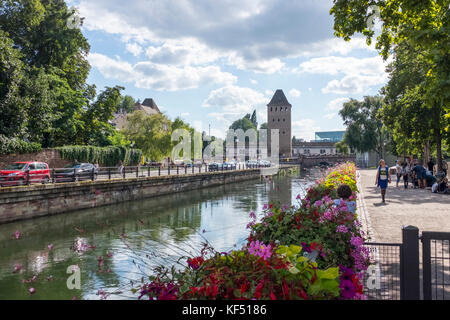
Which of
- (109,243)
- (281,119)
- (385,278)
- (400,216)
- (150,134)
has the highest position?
(281,119)

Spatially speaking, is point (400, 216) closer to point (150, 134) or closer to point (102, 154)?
point (102, 154)

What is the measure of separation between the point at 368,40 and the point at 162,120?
40960mm

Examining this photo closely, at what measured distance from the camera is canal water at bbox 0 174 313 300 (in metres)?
8.34

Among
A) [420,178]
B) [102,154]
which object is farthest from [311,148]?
[420,178]

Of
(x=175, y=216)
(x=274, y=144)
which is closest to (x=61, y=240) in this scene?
(x=175, y=216)

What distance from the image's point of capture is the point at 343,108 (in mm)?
71688

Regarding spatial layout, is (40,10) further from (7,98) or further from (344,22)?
(344,22)

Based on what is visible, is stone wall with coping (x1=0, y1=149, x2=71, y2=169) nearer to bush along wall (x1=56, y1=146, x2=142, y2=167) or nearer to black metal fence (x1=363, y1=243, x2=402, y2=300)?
bush along wall (x1=56, y1=146, x2=142, y2=167)

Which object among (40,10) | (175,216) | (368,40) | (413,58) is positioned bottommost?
(175,216)

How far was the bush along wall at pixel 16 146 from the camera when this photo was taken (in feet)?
84.3

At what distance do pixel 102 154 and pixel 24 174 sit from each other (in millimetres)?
18954

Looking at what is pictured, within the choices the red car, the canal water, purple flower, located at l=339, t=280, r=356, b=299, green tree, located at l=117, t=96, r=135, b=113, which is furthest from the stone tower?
purple flower, located at l=339, t=280, r=356, b=299

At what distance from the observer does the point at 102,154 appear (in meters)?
38.9

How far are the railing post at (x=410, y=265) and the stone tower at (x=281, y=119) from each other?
10642 cm
